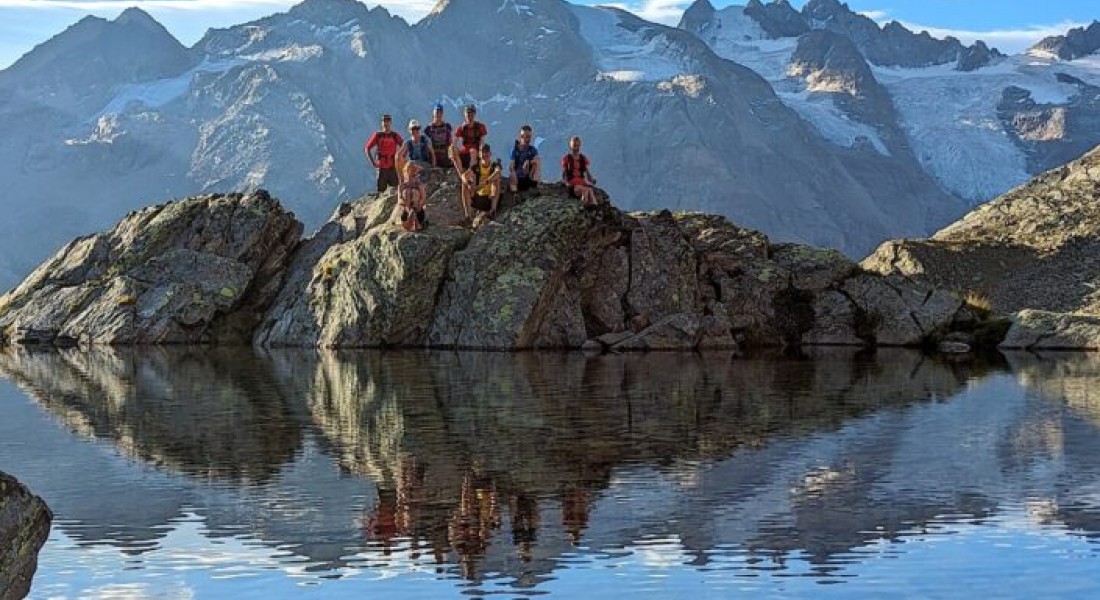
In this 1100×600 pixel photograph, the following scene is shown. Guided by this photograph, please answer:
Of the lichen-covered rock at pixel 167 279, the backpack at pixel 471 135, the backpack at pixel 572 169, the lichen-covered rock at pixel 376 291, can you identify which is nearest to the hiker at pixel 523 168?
the backpack at pixel 572 169

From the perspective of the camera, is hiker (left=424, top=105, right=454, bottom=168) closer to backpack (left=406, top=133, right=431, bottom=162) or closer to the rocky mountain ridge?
backpack (left=406, top=133, right=431, bottom=162)

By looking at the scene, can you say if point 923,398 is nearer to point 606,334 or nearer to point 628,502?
point 628,502

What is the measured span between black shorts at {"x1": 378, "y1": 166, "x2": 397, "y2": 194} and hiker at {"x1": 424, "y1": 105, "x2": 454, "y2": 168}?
1986 mm

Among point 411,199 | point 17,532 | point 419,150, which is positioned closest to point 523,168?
point 411,199

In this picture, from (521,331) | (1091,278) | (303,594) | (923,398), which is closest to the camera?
(303,594)

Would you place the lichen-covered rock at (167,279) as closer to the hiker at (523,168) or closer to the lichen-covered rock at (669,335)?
the hiker at (523,168)

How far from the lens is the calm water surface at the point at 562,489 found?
29.6 ft

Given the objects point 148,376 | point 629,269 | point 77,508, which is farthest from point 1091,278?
point 77,508

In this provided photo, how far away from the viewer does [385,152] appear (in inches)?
1588

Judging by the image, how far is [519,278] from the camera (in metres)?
35.2

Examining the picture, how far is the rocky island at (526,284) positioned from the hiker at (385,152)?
0.76 meters

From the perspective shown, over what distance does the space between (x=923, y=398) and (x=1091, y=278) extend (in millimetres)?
25285

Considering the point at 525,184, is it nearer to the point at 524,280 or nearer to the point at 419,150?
the point at 419,150

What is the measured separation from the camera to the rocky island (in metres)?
36.3
